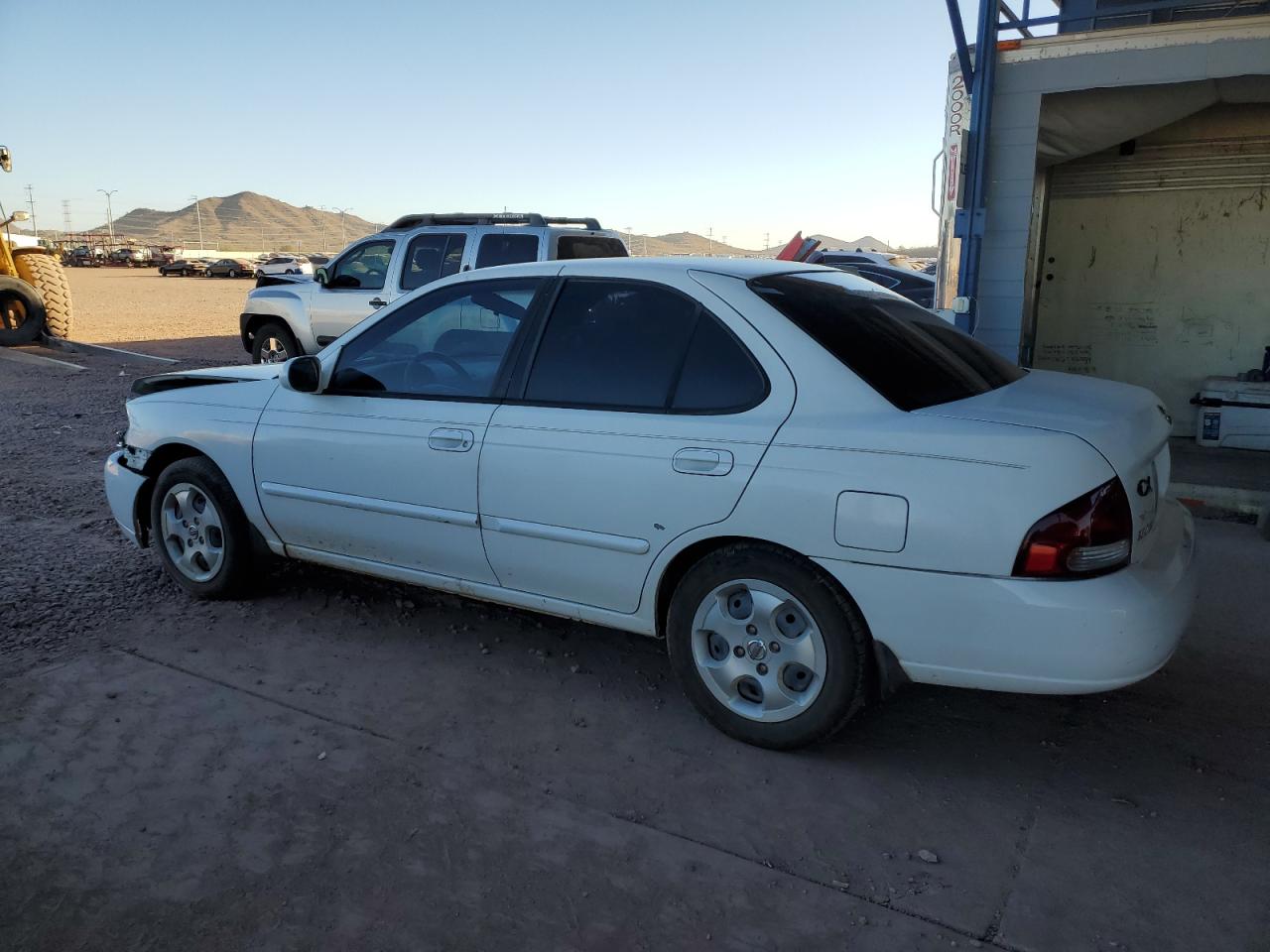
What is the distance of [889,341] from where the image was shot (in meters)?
3.46

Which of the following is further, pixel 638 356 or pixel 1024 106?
pixel 1024 106

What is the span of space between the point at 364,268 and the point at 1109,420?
9.36 metres

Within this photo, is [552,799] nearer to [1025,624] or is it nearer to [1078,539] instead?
[1025,624]

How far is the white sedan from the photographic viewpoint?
9.39 ft

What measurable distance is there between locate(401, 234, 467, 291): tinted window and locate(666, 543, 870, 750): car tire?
7.50m

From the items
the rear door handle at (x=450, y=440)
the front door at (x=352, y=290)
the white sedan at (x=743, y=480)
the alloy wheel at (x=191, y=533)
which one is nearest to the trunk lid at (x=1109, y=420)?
the white sedan at (x=743, y=480)

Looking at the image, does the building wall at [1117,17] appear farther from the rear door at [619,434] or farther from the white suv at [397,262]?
the rear door at [619,434]

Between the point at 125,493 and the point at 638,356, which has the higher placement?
the point at 638,356

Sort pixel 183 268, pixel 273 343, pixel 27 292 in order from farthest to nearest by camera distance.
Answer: pixel 183 268 → pixel 27 292 → pixel 273 343

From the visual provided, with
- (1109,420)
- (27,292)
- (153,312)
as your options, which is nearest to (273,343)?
(27,292)

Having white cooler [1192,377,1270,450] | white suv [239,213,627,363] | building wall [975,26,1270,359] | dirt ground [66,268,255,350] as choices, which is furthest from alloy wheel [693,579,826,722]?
dirt ground [66,268,255,350]

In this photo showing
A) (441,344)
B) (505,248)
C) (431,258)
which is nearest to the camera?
(441,344)

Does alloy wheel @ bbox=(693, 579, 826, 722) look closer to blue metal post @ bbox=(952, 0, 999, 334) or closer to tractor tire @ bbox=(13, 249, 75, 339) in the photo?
blue metal post @ bbox=(952, 0, 999, 334)

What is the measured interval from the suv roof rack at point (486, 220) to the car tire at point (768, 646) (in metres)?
7.48
